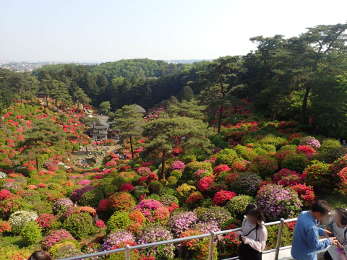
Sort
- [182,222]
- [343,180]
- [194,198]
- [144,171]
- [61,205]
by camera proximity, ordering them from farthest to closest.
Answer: [144,171] → [61,205] → [194,198] → [182,222] → [343,180]

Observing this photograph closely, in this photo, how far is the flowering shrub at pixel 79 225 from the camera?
459 inches

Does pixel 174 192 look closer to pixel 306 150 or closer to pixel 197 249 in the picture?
pixel 306 150

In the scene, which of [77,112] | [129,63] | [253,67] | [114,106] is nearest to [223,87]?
[253,67]

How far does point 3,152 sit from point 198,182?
22454 mm

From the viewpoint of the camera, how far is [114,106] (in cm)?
6706

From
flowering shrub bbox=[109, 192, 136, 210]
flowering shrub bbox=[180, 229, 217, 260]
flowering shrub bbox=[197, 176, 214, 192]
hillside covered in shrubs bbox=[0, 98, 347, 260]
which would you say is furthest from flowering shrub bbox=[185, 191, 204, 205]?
flowering shrub bbox=[180, 229, 217, 260]

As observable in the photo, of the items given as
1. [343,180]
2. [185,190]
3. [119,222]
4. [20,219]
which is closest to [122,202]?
[119,222]

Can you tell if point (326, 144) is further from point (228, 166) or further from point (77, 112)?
point (77, 112)

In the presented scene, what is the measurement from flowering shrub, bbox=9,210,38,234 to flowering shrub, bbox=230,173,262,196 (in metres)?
8.81

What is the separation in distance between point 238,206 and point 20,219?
9330 millimetres

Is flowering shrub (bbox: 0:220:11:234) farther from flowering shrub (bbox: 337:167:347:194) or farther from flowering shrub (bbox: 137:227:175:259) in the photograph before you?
flowering shrub (bbox: 337:167:347:194)

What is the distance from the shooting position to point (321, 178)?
1006cm

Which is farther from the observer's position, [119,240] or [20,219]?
[20,219]

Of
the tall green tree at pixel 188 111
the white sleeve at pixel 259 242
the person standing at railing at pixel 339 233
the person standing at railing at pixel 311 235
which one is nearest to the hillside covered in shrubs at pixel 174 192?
the person standing at railing at pixel 339 233
